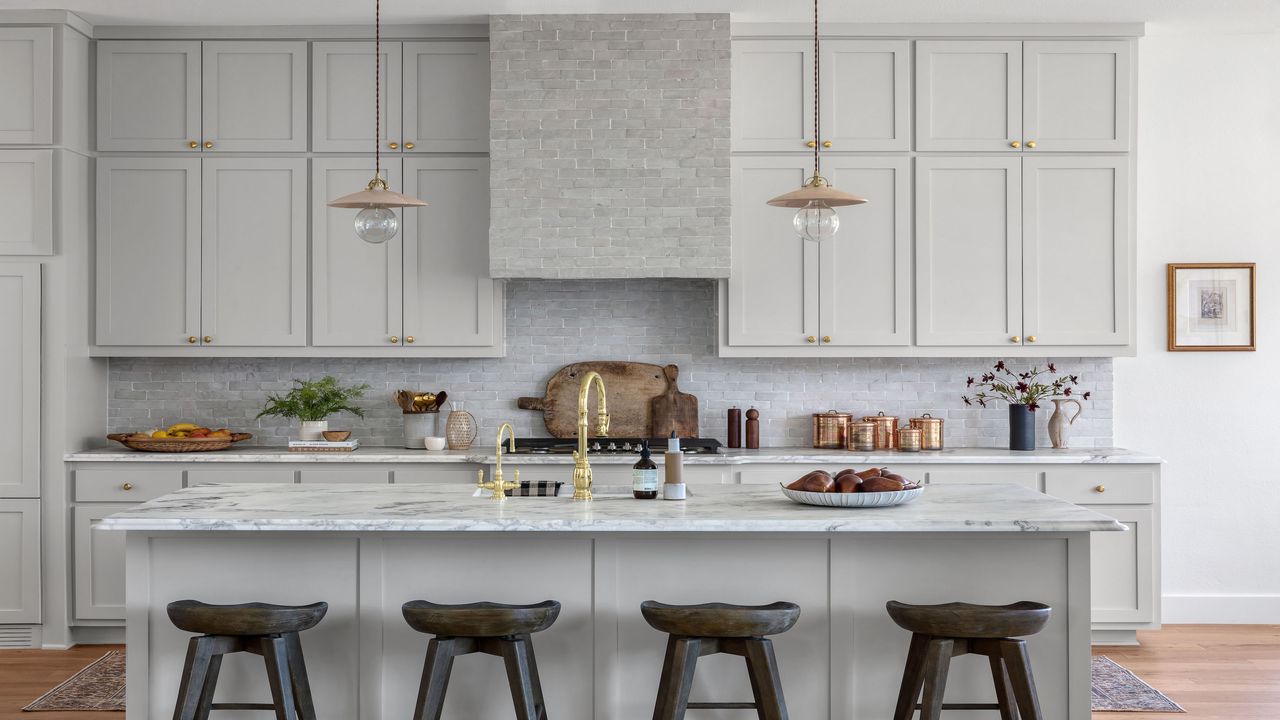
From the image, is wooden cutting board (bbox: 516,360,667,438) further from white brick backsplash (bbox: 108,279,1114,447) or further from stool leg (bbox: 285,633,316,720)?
stool leg (bbox: 285,633,316,720)

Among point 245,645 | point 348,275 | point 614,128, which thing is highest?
point 614,128

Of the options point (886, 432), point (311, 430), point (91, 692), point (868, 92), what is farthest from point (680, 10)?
point (91, 692)

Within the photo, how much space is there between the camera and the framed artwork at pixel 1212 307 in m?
5.13

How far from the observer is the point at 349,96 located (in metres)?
4.92

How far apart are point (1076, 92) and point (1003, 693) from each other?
10.8 feet

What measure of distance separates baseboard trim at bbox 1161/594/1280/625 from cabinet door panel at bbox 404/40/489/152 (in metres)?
4.37

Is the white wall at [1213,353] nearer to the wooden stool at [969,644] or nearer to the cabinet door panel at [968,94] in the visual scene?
the cabinet door panel at [968,94]

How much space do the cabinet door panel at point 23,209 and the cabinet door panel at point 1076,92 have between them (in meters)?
4.85

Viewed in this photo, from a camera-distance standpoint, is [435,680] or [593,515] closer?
[435,680]

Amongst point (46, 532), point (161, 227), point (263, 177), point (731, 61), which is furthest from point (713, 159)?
point (46, 532)

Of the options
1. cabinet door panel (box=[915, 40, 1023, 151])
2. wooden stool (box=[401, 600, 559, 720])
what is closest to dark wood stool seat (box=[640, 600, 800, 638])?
wooden stool (box=[401, 600, 559, 720])

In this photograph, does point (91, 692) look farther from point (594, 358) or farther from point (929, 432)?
point (929, 432)

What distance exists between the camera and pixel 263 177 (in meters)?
4.93

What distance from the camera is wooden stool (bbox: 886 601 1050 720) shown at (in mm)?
2639
